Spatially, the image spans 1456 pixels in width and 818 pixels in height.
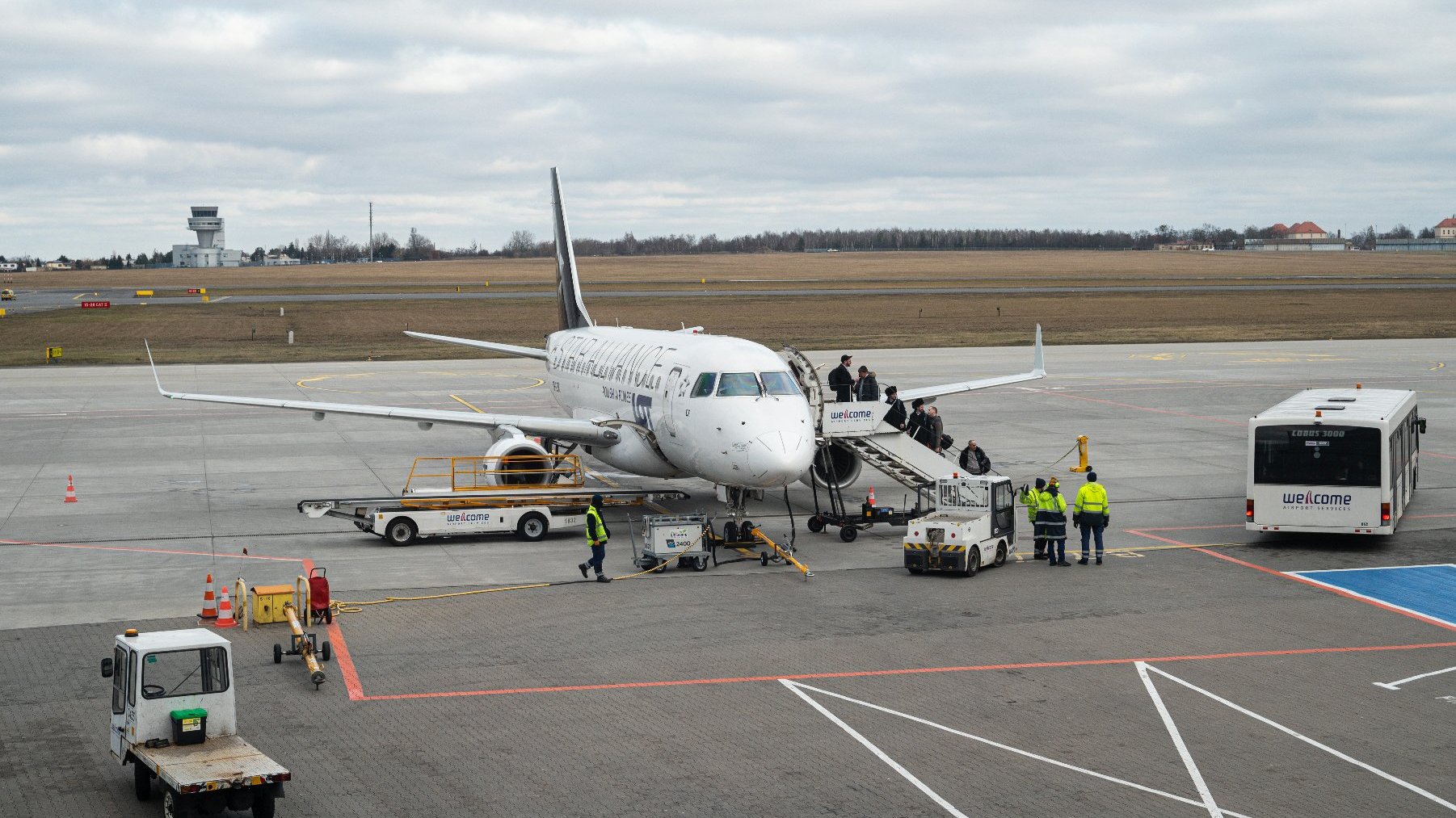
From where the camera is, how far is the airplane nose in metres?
28.2

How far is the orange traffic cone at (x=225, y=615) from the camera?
23547mm

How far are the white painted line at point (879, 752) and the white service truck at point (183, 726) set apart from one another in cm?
705

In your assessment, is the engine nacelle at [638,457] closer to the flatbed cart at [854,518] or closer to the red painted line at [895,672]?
the flatbed cart at [854,518]

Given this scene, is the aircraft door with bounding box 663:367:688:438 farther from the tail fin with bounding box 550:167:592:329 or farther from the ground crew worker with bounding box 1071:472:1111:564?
the tail fin with bounding box 550:167:592:329

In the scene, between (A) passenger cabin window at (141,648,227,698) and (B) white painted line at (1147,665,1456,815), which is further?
(B) white painted line at (1147,665,1456,815)

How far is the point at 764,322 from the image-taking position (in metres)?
109

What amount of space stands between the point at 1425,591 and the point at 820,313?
93.8 meters

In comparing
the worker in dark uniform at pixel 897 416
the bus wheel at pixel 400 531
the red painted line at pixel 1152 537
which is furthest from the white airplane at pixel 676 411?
the red painted line at pixel 1152 537

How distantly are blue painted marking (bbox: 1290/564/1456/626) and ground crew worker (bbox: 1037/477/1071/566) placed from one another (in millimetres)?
4600

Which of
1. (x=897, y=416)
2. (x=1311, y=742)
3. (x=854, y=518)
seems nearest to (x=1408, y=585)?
(x=1311, y=742)

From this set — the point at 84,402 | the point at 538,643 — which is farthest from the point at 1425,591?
the point at 84,402

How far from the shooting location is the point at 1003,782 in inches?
637

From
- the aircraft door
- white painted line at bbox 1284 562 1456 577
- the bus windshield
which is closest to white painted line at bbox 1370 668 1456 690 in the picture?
white painted line at bbox 1284 562 1456 577

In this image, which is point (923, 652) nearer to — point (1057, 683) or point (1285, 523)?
point (1057, 683)
